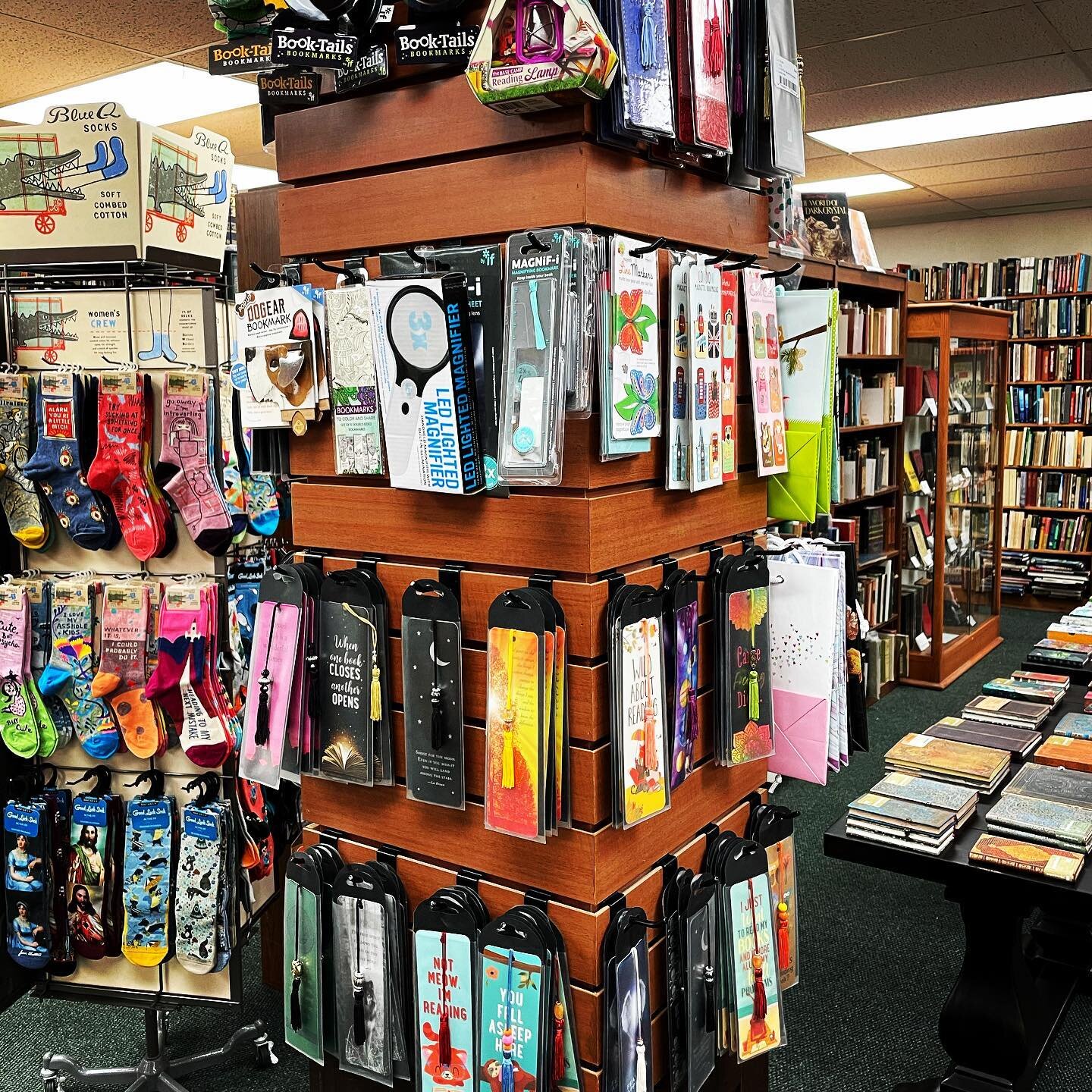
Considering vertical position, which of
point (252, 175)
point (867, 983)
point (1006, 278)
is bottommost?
point (867, 983)

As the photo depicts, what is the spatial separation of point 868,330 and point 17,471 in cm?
417

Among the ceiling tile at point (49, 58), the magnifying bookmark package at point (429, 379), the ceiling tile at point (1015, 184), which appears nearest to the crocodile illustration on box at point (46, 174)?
the magnifying bookmark package at point (429, 379)

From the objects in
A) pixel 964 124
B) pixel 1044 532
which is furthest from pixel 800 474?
pixel 1044 532

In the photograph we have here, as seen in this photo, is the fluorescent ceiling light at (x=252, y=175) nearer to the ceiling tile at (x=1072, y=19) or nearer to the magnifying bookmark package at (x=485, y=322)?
the ceiling tile at (x=1072, y=19)

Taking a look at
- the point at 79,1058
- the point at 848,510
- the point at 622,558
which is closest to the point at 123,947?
the point at 79,1058

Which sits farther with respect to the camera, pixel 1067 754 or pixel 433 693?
pixel 1067 754

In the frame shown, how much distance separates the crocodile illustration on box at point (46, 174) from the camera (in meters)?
2.49

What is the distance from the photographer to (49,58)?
4.44m

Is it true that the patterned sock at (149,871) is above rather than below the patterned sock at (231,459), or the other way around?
below

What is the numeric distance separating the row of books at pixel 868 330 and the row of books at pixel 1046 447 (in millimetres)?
2993

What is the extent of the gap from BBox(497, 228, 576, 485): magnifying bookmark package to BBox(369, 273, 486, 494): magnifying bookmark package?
0.09 m

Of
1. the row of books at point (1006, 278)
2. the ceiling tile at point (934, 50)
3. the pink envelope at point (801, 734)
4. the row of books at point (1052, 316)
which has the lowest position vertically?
the pink envelope at point (801, 734)

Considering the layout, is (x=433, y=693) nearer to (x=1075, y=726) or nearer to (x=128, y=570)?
(x=128, y=570)

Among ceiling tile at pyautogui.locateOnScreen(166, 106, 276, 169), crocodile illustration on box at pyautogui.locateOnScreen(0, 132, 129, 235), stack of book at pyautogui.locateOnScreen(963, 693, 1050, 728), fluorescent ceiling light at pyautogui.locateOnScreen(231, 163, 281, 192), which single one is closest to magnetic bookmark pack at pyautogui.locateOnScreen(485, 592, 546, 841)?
stack of book at pyautogui.locateOnScreen(963, 693, 1050, 728)
